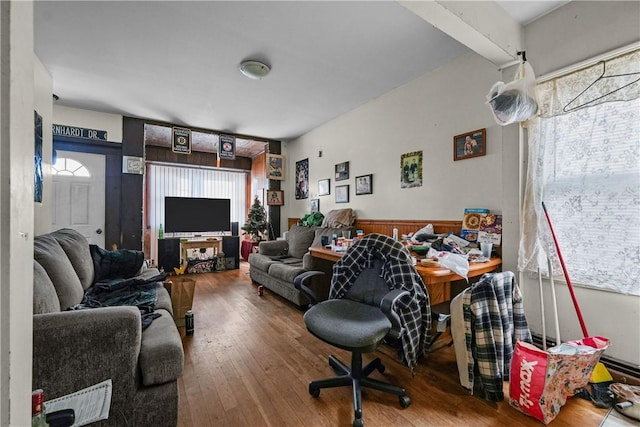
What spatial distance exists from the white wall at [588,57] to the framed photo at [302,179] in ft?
11.8

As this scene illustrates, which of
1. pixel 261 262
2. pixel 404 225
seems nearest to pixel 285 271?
pixel 261 262

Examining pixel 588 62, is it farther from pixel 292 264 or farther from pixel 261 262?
pixel 261 262

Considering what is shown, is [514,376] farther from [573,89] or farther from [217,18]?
[217,18]

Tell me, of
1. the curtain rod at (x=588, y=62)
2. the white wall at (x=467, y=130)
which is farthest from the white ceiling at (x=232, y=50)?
the curtain rod at (x=588, y=62)

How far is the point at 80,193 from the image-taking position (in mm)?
4145

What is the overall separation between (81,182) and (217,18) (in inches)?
142

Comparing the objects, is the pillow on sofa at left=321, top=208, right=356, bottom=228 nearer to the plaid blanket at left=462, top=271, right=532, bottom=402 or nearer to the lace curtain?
the lace curtain

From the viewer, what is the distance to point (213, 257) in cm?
526

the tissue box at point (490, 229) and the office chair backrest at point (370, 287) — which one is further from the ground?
the tissue box at point (490, 229)

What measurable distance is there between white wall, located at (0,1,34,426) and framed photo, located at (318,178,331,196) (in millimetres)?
4063

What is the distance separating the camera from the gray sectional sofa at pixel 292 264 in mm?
3082

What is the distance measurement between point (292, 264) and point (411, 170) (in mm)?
1908

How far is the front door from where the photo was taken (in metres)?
4.03

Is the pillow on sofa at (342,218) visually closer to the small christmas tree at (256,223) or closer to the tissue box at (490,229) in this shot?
the tissue box at (490,229)
